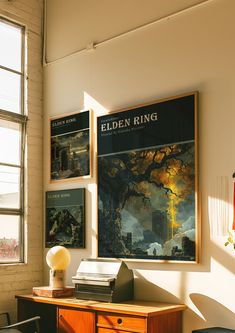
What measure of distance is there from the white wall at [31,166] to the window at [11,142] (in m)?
0.09

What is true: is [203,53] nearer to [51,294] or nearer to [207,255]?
[207,255]

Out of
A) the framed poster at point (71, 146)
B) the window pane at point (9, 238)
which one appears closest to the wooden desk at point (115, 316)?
the window pane at point (9, 238)

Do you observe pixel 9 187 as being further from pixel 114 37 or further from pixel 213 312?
pixel 213 312

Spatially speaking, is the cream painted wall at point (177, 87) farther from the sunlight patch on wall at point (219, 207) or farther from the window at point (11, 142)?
the window at point (11, 142)

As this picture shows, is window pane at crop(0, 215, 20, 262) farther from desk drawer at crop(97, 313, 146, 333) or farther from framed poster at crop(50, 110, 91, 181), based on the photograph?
desk drawer at crop(97, 313, 146, 333)

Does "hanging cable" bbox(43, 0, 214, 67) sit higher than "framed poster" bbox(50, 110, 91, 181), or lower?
higher

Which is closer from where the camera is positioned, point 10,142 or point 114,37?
point 114,37

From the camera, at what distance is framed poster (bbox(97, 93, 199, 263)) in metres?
4.90

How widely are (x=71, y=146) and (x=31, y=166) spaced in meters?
0.62

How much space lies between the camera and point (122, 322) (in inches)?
183

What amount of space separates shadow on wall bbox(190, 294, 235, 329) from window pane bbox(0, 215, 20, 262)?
2.25 metres

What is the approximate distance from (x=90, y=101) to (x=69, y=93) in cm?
40

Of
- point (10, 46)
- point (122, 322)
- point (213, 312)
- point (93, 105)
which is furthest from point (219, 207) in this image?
point (10, 46)

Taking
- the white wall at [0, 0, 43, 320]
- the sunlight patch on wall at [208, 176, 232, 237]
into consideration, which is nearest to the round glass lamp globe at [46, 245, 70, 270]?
the white wall at [0, 0, 43, 320]
